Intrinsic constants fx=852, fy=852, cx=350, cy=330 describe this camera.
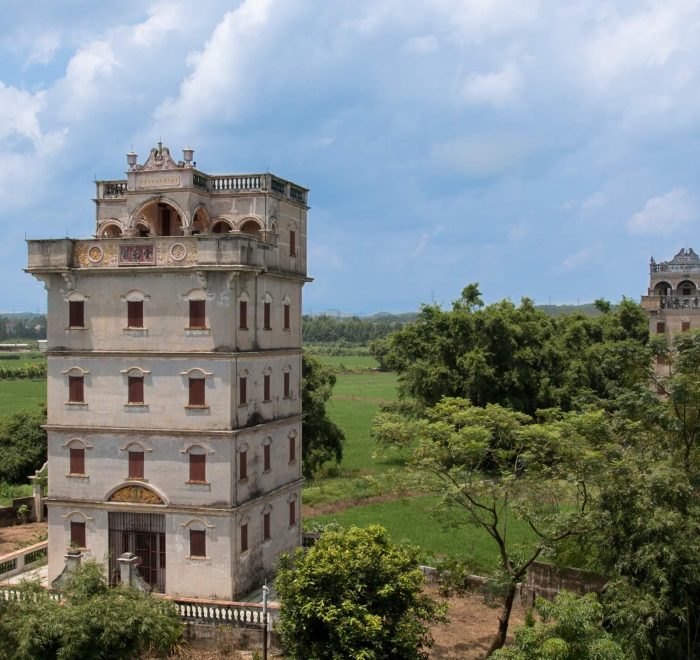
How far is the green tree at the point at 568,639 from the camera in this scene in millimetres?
19766

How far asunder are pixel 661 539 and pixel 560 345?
40500 millimetres

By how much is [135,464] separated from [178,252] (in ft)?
25.4

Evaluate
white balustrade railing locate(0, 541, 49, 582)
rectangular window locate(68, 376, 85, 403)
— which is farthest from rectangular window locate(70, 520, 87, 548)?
rectangular window locate(68, 376, 85, 403)

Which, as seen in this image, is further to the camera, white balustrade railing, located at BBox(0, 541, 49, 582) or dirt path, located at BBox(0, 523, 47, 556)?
dirt path, located at BBox(0, 523, 47, 556)

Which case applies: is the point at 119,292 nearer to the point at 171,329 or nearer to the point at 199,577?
the point at 171,329

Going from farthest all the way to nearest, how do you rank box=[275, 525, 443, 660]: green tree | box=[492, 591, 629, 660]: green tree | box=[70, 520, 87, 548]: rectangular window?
box=[70, 520, 87, 548]: rectangular window < box=[275, 525, 443, 660]: green tree < box=[492, 591, 629, 660]: green tree

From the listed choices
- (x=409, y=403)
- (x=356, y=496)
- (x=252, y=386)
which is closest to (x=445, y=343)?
(x=409, y=403)

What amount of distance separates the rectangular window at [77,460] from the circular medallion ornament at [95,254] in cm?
685

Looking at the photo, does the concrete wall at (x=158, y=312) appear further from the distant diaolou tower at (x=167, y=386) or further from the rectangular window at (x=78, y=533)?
the rectangular window at (x=78, y=533)

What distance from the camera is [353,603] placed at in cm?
2212

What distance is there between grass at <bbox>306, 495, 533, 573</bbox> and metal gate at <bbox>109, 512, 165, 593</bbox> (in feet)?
30.9

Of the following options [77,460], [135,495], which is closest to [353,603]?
[135,495]

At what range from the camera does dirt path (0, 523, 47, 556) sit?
124ft

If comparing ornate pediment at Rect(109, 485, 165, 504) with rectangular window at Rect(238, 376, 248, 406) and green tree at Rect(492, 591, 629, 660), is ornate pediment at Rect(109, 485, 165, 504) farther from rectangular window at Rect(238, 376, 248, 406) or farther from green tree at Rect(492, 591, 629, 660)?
green tree at Rect(492, 591, 629, 660)
